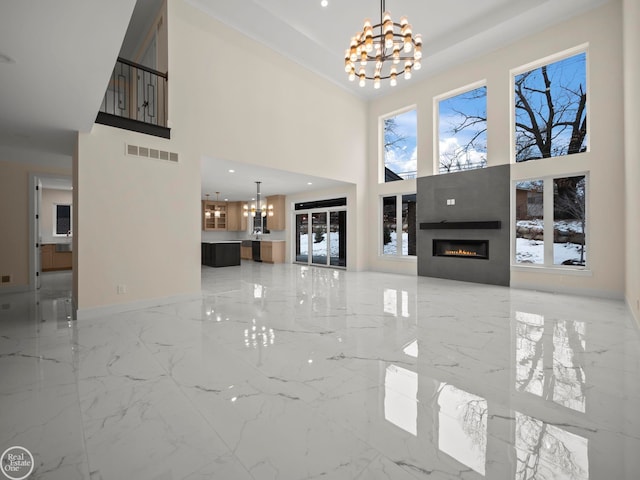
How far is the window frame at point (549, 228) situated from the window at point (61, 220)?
13.1 m

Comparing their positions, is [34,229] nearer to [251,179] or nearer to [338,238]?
[251,179]

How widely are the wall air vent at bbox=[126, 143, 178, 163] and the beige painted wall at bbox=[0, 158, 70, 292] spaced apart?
294 cm

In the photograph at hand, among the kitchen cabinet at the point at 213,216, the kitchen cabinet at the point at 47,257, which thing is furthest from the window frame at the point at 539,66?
the kitchen cabinet at the point at 47,257

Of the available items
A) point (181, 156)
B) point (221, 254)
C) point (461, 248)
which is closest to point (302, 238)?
point (221, 254)

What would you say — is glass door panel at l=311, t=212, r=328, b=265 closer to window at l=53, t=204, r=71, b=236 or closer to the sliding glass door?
the sliding glass door

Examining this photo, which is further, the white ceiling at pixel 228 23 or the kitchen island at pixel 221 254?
the kitchen island at pixel 221 254

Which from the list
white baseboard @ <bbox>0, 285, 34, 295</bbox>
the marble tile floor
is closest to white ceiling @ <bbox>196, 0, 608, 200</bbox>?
the marble tile floor

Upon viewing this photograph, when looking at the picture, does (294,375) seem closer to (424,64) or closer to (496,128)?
(496,128)

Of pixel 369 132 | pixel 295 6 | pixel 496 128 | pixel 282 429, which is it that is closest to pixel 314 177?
pixel 369 132

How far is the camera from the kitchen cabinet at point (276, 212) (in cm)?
1173

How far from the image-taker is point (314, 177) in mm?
7875

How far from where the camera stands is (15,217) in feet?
19.9

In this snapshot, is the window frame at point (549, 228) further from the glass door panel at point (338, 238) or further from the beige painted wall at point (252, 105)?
the glass door panel at point (338, 238)

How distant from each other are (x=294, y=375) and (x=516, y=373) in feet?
6.14
